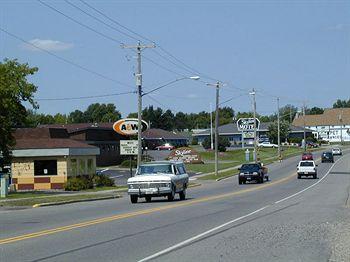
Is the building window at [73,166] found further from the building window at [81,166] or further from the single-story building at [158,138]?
the single-story building at [158,138]

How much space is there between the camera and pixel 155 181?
28672 millimetres

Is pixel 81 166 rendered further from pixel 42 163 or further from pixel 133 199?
pixel 133 199

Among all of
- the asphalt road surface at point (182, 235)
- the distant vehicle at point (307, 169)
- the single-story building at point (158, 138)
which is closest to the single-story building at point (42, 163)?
the distant vehicle at point (307, 169)

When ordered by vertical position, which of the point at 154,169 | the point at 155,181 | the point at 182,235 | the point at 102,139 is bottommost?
the point at 182,235

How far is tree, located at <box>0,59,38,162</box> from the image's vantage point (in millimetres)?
39375

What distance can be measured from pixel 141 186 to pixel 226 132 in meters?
134

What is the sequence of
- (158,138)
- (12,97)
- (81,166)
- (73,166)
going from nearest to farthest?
(12,97)
(73,166)
(81,166)
(158,138)

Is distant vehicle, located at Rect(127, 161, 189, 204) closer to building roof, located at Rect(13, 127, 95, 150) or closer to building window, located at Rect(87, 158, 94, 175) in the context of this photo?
building roof, located at Rect(13, 127, 95, 150)

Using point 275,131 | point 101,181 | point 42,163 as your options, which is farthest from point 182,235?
point 275,131

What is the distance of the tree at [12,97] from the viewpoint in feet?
129

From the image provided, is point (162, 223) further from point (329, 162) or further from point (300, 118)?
point (300, 118)

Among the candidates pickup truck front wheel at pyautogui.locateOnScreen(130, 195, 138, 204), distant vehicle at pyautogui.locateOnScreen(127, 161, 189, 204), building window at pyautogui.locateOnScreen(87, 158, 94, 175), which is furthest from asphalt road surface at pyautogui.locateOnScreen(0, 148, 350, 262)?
building window at pyautogui.locateOnScreen(87, 158, 94, 175)

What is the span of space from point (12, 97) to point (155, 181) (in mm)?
15963

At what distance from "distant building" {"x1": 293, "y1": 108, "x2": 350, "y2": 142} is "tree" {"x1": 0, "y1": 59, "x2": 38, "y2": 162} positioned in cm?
15387
